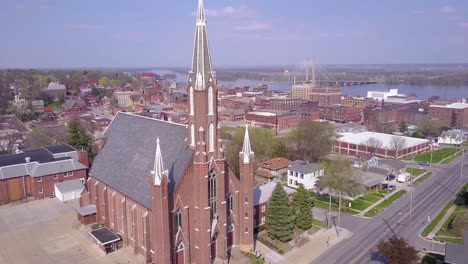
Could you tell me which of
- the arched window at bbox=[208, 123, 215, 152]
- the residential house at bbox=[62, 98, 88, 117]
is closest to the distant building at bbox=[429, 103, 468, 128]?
the arched window at bbox=[208, 123, 215, 152]

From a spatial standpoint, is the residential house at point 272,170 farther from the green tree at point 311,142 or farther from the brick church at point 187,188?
the brick church at point 187,188

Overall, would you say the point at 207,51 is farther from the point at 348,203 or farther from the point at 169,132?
the point at 348,203

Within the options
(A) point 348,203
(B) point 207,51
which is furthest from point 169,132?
(A) point 348,203

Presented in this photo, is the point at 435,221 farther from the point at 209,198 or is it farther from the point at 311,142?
the point at 209,198

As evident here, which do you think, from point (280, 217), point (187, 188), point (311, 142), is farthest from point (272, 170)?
point (187, 188)

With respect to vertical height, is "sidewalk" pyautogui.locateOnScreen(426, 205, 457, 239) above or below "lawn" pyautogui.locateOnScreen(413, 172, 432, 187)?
below

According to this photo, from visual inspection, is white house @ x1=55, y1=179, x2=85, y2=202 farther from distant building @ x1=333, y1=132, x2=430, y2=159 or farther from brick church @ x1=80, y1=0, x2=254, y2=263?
distant building @ x1=333, y1=132, x2=430, y2=159
